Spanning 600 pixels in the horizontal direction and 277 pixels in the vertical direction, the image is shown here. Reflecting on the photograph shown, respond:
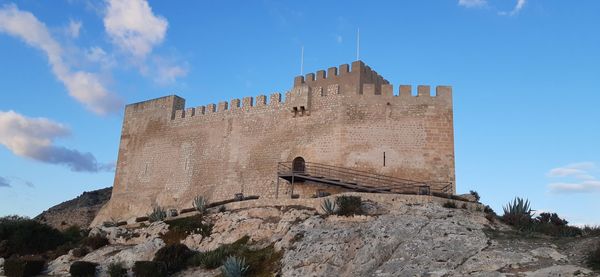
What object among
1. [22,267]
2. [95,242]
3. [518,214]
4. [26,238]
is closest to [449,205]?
[518,214]

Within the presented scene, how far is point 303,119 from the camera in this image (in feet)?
90.3

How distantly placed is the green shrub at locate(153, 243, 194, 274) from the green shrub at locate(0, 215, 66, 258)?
8.18 meters

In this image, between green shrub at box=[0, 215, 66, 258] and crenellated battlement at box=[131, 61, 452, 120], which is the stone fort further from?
green shrub at box=[0, 215, 66, 258]

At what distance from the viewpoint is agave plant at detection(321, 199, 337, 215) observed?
20.2 metres

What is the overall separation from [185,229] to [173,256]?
Result: 2932 mm

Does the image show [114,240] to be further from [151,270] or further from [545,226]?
[545,226]

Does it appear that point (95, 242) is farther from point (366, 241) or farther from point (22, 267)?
point (366, 241)

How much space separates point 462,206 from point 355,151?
624 cm

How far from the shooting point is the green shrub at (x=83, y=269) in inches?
752

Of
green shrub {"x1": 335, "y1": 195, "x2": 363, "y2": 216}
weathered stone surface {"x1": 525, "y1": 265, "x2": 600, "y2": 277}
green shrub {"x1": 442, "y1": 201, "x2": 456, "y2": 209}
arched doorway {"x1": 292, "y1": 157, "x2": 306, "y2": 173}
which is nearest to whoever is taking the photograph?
weathered stone surface {"x1": 525, "y1": 265, "x2": 600, "y2": 277}

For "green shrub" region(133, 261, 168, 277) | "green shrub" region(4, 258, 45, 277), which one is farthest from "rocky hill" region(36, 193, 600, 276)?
"green shrub" region(133, 261, 168, 277)

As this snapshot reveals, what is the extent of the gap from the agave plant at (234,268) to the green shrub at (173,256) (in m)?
2.52

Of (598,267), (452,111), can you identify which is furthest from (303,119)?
(598,267)

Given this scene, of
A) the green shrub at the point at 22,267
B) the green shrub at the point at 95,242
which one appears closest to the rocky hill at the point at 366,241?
the green shrub at the point at 95,242
